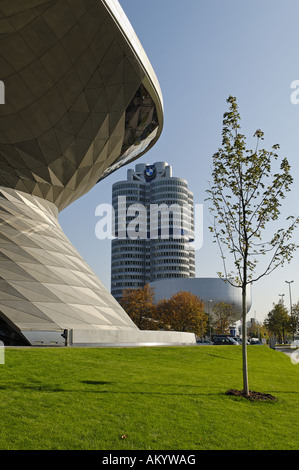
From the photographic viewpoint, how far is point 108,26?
17.2 meters

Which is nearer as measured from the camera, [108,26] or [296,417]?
[296,417]

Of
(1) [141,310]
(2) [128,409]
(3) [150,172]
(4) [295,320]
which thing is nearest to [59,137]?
(2) [128,409]

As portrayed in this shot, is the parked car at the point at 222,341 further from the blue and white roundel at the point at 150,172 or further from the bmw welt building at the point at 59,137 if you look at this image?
the blue and white roundel at the point at 150,172

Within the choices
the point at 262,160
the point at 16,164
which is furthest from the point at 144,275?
the point at 262,160

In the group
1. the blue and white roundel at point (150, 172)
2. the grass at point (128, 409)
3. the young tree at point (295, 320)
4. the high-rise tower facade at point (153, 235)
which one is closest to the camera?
the grass at point (128, 409)

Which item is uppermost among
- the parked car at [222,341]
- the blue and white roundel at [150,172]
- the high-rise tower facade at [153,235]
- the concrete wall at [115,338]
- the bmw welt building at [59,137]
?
the blue and white roundel at [150,172]

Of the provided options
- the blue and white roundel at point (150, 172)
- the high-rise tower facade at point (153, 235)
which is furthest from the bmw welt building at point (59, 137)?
the blue and white roundel at point (150, 172)

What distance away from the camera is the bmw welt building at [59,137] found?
17.0 m

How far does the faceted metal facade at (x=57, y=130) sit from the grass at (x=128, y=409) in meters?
7.06

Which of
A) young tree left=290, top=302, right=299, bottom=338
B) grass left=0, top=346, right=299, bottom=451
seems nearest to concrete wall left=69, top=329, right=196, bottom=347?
grass left=0, top=346, right=299, bottom=451

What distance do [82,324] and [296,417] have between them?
12681 mm

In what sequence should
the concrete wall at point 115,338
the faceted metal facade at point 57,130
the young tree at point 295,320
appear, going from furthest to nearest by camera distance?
the young tree at point 295,320
the concrete wall at point 115,338
the faceted metal facade at point 57,130
